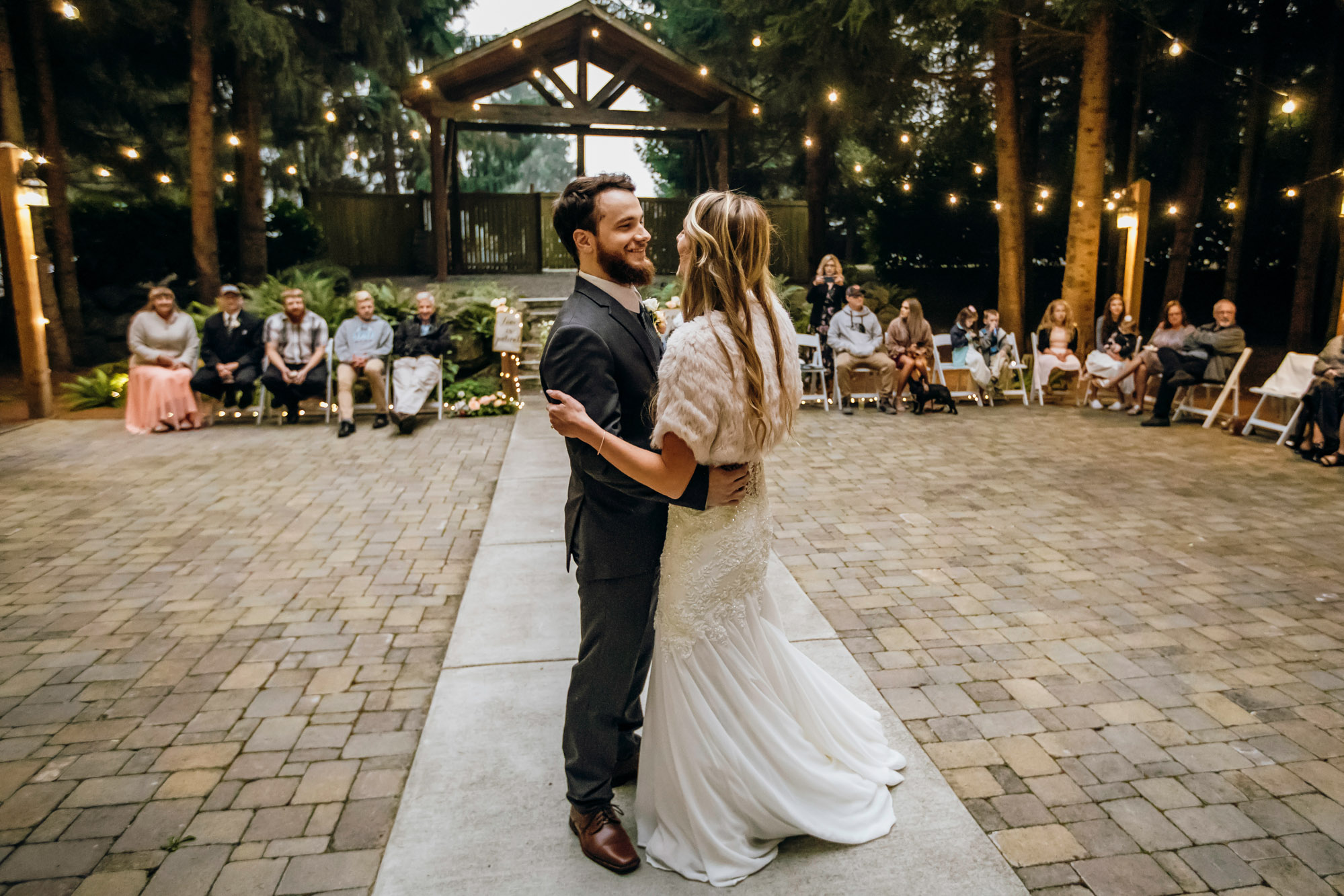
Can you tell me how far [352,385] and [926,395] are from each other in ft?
22.4

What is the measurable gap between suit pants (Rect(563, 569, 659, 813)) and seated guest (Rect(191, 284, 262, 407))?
8294mm

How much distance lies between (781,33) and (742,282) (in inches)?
512

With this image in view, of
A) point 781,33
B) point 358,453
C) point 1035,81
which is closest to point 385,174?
point 781,33

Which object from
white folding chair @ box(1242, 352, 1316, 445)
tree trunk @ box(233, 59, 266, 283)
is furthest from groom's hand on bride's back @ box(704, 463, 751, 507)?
tree trunk @ box(233, 59, 266, 283)

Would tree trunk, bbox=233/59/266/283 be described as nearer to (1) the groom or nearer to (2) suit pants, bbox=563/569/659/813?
(1) the groom

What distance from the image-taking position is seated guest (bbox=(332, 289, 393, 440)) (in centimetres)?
916

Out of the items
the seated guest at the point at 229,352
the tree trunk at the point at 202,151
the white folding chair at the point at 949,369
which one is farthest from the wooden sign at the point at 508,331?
the tree trunk at the point at 202,151

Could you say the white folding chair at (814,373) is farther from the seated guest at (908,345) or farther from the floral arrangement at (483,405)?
the floral arrangement at (483,405)

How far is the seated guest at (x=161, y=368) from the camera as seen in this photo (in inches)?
352

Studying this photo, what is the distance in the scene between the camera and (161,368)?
906 cm

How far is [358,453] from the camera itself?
8062 millimetres

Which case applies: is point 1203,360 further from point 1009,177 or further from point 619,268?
point 619,268

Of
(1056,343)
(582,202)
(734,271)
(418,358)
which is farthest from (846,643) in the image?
(1056,343)

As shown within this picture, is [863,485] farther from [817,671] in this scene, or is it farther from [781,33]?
[781,33]
